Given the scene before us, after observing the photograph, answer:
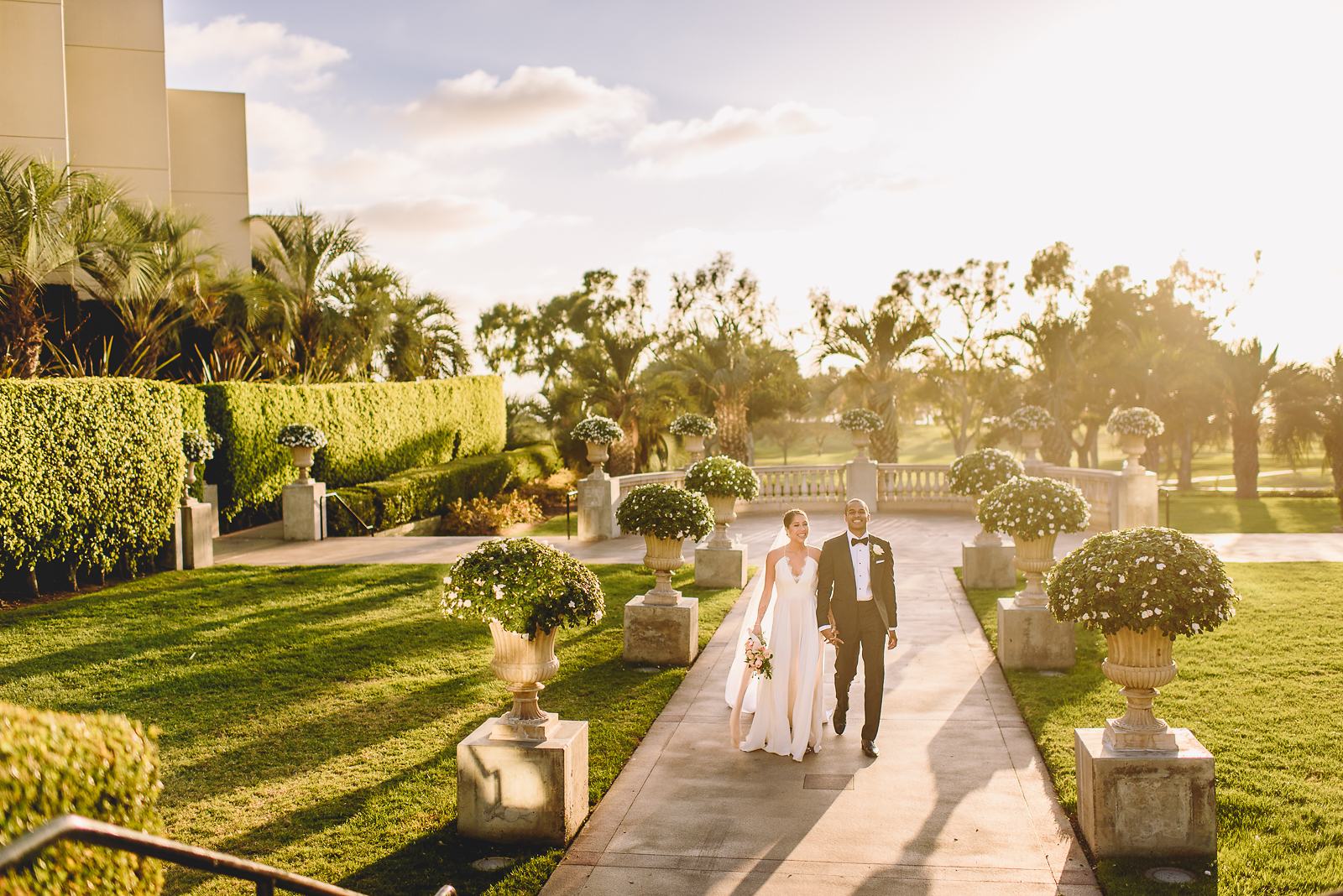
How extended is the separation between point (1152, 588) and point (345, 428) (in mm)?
21502

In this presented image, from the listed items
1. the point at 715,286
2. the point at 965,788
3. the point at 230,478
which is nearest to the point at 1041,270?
the point at 715,286

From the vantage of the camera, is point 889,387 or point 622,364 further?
point 622,364

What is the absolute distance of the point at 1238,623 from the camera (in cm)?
1189

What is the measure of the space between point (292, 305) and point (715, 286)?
25750 mm

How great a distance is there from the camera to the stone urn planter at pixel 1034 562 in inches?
407

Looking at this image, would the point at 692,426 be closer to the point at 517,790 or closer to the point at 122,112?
the point at 517,790

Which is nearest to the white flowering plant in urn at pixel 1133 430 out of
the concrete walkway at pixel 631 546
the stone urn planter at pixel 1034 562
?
the concrete walkway at pixel 631 546

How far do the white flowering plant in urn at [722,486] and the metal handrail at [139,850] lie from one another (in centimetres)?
1216

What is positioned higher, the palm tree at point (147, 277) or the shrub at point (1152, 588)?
the palm tree at point (147, 277)

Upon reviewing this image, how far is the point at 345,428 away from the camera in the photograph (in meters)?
24.7

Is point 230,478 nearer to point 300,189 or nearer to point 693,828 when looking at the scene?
point 300,189

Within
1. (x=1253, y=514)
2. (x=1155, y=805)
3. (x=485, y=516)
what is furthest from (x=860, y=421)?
(x=1155, y=805)

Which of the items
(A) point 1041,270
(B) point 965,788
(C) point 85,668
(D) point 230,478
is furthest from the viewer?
(A) point 1041,270

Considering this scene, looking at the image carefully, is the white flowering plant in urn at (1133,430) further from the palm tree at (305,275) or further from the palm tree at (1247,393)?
the palm tree at (305,275)
